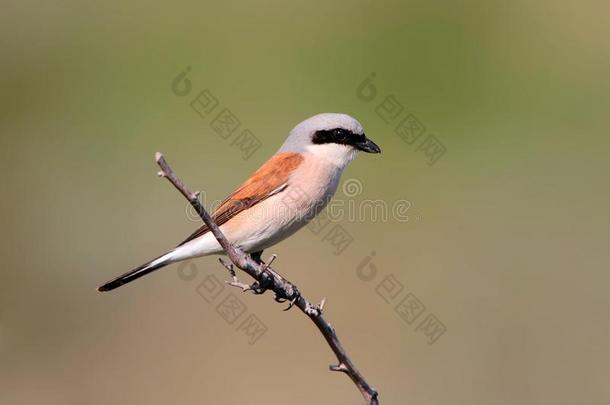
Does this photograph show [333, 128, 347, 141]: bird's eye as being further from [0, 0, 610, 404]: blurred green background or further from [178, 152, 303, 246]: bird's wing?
[0, 0, 610, 404]: blurred green background

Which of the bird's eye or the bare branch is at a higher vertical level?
the bird's eye

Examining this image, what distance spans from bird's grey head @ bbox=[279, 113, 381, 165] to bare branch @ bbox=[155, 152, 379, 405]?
3.82 feet

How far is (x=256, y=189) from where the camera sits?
173 inches

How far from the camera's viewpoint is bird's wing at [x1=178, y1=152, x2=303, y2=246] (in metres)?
4.33

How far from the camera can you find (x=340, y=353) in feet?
8.86

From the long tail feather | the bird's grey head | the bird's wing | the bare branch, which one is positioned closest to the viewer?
the bare branch

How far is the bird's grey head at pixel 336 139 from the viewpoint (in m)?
4.46

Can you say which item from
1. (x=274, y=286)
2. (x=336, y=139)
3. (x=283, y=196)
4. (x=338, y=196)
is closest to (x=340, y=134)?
(x=336, y=139)

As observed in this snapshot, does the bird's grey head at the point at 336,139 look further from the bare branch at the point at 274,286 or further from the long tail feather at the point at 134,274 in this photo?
the bare branch at the point at 274,286

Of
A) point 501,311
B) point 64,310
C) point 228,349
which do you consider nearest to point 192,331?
point 228,349

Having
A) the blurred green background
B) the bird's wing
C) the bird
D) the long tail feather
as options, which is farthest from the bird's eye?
the blurred green background

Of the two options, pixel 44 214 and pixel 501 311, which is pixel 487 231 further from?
pixel 44 214

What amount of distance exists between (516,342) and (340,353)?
12.0ft

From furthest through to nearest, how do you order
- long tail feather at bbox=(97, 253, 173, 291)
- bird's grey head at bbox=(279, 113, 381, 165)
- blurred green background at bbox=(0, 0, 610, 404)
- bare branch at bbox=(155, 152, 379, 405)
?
1. blurred green background at bbox=(0, 0, 610, 404)
2. bird's grey head at bbox=(279, 113, 381, 165)
3. long tail feather at bbox=(97, 253, 173, 291)
4. bare branch at bbox=(155, 152, 379, 405)
